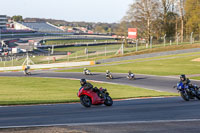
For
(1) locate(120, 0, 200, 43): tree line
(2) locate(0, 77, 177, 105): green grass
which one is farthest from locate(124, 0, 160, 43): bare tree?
(2) locate(0, 77, 177, 105): green grass

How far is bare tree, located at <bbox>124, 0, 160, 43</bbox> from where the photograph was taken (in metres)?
79.4

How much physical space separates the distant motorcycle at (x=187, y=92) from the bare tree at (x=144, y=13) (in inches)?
2437

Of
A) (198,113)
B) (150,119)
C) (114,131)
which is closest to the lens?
(114,131)

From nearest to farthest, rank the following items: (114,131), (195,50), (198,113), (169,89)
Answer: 1. (114,131)
2. (198,113)
3. (169,89)
4. (195,50)

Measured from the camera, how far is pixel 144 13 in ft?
263

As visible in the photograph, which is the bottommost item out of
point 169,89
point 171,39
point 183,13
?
point 169,89

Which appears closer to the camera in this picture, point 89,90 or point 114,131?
point 114,131

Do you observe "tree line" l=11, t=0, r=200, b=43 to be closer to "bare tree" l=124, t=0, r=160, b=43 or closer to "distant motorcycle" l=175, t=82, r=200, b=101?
"bare tree" l=124, t=0, r=160, b=43

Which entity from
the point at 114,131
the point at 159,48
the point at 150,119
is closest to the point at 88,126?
the point at 114,131

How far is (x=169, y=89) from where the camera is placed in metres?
31.5

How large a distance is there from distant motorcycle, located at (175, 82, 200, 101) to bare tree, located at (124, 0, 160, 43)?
6191 centimetres

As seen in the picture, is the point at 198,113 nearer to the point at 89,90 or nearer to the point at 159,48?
the point at 89,90

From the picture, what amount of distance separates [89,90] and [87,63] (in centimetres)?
4286

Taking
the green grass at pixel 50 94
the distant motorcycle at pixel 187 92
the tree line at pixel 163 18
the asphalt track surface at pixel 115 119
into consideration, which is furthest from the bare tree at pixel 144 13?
the asphalt track surface at pixel 115 119
